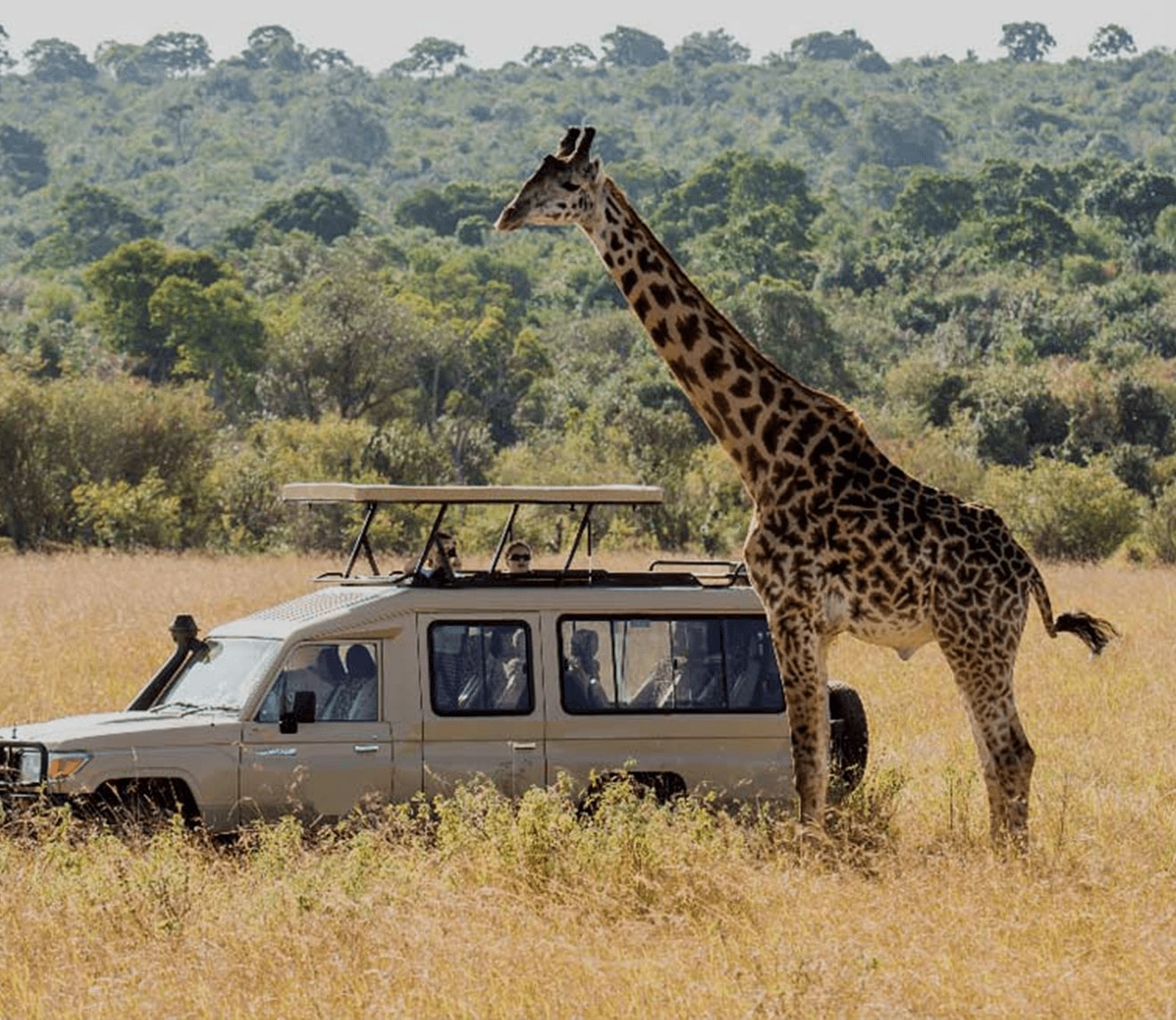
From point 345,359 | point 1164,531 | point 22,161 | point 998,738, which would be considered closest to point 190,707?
point 998,738

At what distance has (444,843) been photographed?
10156mm

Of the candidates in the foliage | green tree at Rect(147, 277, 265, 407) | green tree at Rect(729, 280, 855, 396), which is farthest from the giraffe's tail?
green tree at Rect(729, 280, 855, 396)

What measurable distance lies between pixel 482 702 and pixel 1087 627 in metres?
3.32

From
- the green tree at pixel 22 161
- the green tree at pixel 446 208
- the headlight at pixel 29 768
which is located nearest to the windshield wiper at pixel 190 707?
the headlight at pixel 29 768

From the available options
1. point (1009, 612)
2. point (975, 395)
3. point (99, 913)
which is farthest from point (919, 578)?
point (975, 395)

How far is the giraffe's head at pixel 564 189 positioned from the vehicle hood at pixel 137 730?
8.97ft

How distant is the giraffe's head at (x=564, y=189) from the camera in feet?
37.1

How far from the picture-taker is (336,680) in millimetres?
11141

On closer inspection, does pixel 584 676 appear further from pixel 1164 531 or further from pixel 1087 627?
pixel 1164 531

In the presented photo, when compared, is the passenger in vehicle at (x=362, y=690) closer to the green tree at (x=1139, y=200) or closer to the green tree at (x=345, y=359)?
the green tree at (x=345, y=359)

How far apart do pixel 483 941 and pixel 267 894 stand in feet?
3.42

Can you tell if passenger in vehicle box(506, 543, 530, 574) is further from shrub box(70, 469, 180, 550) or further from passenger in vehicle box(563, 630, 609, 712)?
shrub box(70, 469, 180, 550)

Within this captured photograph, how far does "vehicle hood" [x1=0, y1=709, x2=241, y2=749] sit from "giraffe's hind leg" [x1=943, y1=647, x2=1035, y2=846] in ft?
11.6

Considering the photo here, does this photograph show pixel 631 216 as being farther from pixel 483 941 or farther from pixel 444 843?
pixel 483 941
